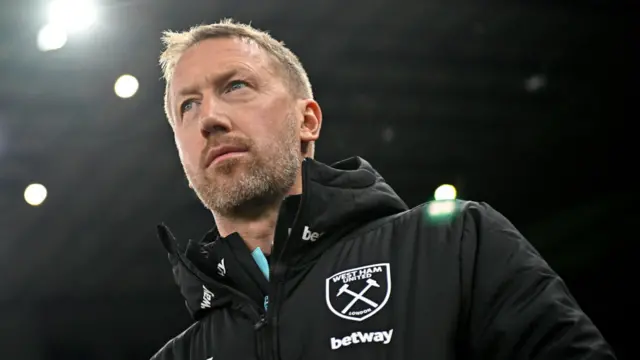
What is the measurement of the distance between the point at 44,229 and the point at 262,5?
194 cm

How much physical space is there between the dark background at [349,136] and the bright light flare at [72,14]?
64 mm

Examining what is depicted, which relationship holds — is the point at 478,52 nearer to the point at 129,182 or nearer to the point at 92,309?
the point at 129,182

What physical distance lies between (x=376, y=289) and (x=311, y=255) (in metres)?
0.13

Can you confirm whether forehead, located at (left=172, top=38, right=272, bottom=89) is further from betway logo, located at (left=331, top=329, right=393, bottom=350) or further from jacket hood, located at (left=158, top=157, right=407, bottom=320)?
betway logo, located at (left=331, top=329, right=393, bottom=350)

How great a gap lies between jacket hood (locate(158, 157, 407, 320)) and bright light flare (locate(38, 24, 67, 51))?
85.1 inches

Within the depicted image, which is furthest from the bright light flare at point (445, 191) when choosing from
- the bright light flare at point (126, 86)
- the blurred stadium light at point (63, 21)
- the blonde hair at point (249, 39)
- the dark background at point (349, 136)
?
the blonde hair at point (249, 39)

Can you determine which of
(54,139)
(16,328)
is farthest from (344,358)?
(16,328)

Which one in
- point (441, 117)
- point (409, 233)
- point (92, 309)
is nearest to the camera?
point (409, 233)

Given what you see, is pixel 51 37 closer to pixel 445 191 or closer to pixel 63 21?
pixel 63 21

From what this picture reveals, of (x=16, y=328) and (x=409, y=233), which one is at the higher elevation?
(x=409, y=233)

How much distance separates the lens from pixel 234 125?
1.21 meters

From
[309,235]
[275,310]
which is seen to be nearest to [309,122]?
[309,235]

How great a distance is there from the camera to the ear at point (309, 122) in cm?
134

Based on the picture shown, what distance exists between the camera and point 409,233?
1018 millimetres
